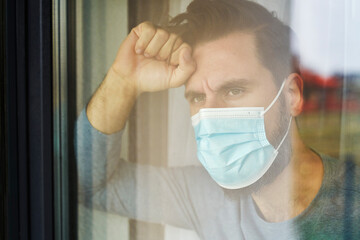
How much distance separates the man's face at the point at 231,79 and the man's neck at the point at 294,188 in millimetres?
98

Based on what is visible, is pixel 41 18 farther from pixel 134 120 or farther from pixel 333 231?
pixel 333 231

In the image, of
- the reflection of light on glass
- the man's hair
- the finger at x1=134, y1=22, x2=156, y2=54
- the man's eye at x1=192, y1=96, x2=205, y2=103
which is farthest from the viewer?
the finger at x1=134, y1=22, x2=156, y2=54

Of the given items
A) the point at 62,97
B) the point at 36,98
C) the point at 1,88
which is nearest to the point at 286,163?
the point at 62,97

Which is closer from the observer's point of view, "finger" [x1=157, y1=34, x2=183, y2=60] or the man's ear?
the man's ear

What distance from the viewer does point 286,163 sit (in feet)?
3.93

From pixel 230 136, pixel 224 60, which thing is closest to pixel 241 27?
pixel 224 60

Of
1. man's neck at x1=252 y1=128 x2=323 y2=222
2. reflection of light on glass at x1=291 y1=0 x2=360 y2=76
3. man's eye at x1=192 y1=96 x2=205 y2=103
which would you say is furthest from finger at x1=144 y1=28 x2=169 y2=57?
man's neck at x1=252 y1=128 x2=323 y2=222

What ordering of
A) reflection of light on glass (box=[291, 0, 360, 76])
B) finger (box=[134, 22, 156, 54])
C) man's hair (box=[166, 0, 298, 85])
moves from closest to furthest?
1. reflection of light on glass (box=[291, 0, 360, 76])
2. man's hair (box=[166, 0, 298, 85])
3. finger (box=[134, 22, 156, 54])

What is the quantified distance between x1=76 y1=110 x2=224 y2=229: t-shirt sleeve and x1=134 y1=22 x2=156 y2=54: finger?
1.19ft

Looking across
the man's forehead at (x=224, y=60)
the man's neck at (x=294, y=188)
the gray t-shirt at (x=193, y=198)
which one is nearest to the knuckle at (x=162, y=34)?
the man's forehead at (x=224, y=60)

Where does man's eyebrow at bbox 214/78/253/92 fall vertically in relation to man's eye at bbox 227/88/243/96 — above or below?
above

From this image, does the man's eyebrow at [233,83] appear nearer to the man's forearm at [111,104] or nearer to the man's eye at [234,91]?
the man's eye at [234,91]

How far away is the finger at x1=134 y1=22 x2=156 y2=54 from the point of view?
1454 mm

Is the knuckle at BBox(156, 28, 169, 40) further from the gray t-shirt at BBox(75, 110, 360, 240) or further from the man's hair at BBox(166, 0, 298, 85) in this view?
the gray t-shirt at BBox(75, 110, 360, 240)
